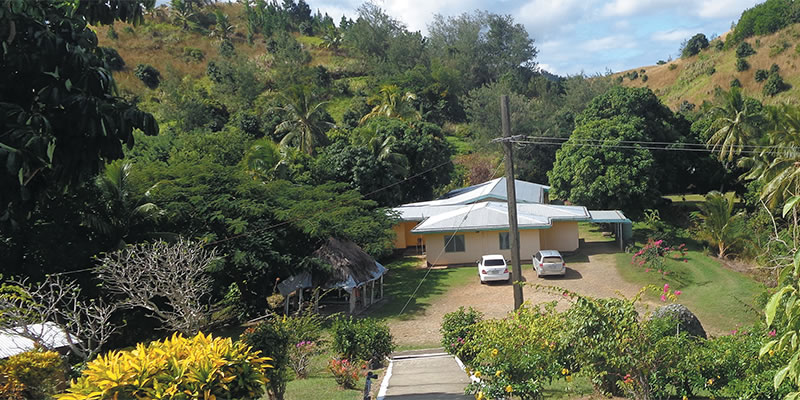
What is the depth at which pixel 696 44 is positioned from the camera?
87.7 m

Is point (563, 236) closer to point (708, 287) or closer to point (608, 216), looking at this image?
point (608, 216)

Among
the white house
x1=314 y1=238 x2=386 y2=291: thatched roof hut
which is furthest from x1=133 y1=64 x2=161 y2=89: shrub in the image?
x1=314 y1=238 x2=386 y2=291: thatched roof hut

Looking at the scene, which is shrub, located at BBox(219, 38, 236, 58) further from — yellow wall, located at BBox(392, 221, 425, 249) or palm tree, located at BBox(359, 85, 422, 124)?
yellow wall, located at BBox(392, 221, 425, 249)

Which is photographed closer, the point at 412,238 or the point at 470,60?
the point at 412,238

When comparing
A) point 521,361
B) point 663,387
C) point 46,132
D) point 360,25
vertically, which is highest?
point 360,25

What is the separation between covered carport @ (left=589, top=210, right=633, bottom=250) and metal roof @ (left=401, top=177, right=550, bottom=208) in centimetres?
514

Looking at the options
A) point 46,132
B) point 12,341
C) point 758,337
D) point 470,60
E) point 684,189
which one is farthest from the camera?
point 470,60

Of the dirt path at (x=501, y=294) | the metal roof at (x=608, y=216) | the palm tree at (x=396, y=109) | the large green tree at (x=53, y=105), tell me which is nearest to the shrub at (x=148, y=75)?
the palm tree at (x=396, y=109)

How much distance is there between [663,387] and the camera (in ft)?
30.9

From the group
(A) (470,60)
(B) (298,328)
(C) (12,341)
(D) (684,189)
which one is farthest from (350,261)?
(A) (470,60)

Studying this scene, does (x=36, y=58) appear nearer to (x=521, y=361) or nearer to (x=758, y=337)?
(x=521, y=361)

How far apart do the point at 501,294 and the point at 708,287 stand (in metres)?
8.93

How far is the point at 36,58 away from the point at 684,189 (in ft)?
145

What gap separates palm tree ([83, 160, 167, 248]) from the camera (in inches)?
834
